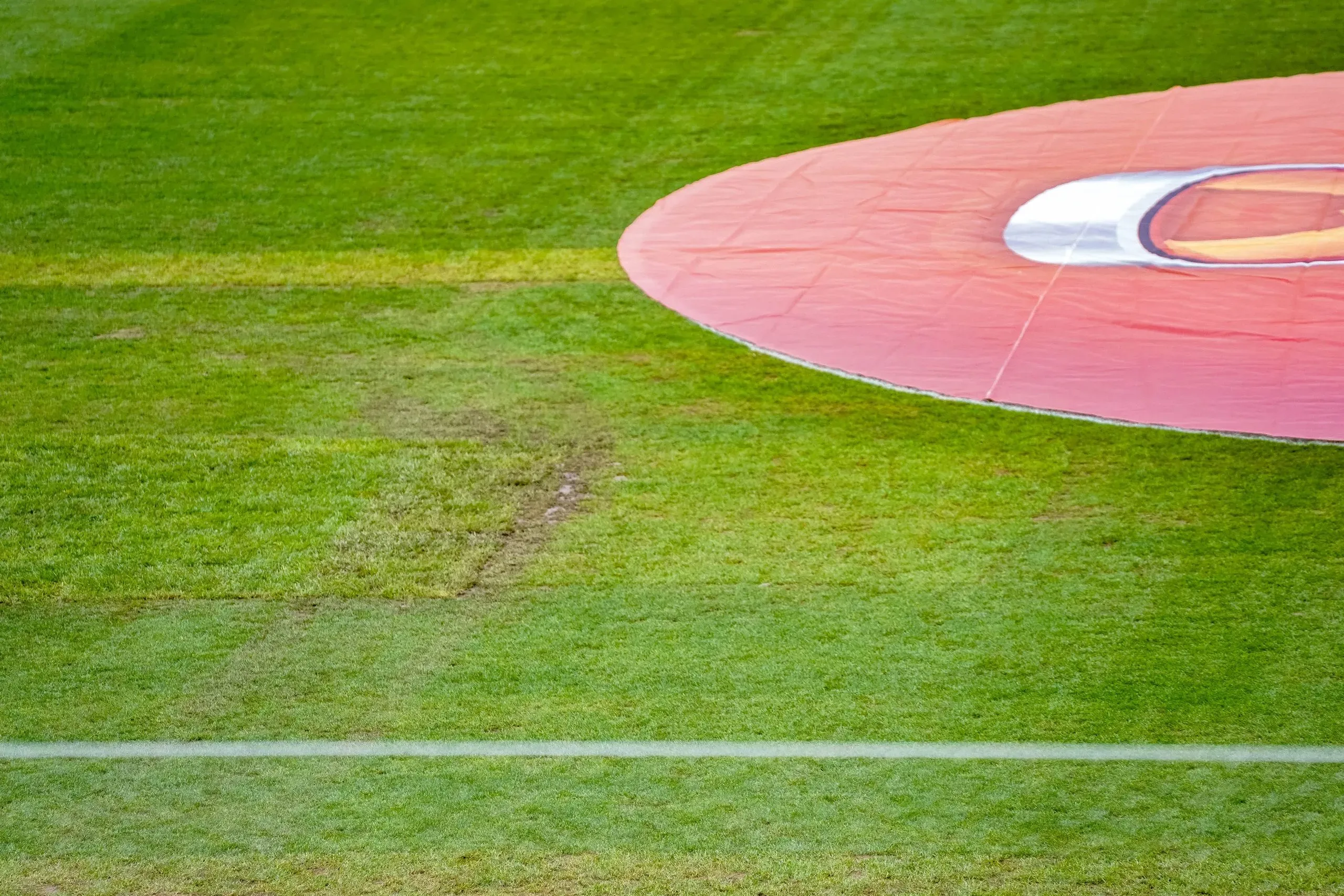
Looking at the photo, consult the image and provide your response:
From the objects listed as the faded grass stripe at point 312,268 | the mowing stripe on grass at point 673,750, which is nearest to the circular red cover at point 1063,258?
the faded grass stripe at point 312,268

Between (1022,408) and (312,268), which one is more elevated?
(312,268)

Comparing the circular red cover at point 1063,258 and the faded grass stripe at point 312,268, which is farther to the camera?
the faded grass stripe at point 312,268

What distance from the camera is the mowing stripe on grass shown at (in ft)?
13.2

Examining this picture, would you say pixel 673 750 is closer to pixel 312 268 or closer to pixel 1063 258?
pixel 1063 258

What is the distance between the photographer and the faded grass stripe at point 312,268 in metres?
8.30

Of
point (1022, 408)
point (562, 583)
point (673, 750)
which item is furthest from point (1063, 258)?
point (673, 750)

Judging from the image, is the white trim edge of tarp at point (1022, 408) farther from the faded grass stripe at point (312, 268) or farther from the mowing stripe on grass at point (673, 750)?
the mowing stripe on grass at point (673, 750)

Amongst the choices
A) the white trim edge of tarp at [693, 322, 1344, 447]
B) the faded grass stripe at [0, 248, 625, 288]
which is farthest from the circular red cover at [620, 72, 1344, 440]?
the faded grass stripe at [0, 248, 625, 288]

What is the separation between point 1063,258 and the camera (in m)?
7.82

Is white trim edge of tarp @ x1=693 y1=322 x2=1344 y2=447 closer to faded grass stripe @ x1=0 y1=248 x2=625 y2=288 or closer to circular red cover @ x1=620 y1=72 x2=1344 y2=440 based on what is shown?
circular red cover @ x1=620 y1=72 x2=1344 y2=440

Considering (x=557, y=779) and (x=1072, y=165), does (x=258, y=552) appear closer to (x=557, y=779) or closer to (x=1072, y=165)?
(x=557, y=779)

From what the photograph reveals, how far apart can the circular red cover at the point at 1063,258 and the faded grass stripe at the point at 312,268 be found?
0.42 meters

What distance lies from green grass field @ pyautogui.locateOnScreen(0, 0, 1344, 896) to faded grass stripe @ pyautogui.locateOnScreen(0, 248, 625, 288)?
0.03 m

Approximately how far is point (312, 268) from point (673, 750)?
508cm
